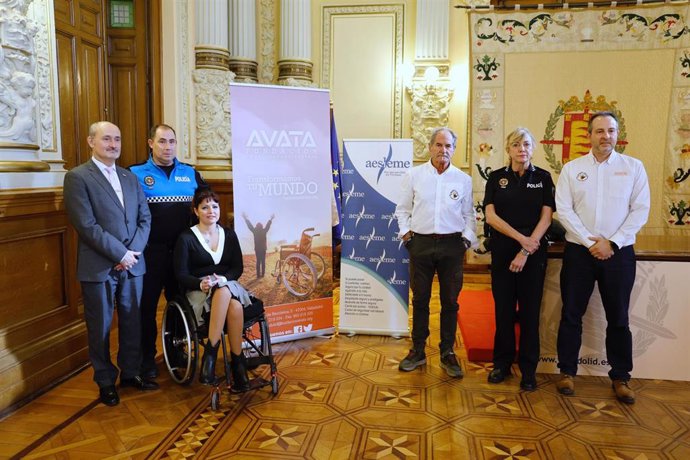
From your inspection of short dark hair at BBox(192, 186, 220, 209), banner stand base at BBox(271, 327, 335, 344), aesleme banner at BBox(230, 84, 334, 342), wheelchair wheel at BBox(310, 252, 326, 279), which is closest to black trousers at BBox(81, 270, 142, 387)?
short dark hair at BBox(192, 186, 220, 209)

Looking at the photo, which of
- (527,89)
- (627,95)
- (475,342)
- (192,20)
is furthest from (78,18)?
(627,95)

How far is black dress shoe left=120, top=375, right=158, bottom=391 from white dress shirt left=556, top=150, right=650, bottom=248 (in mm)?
2593

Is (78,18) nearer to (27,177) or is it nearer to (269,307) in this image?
(27,177)

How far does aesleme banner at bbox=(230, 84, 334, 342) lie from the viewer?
145 inches

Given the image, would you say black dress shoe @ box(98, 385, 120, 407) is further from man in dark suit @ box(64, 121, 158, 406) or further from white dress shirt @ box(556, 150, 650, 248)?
white dress shirt @ box(556, 150, 650, 248)

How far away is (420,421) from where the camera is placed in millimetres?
Answer: 2746

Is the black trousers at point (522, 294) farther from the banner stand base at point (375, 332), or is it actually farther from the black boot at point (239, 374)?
the black boot at point (239, 374)

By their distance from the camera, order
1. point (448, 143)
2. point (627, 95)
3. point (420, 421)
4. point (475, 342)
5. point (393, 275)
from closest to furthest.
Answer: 1. point (420, 421)
2. point (448, 143)
3. point (475, 342)
4. point (393, 275)
5. point (627, 95)

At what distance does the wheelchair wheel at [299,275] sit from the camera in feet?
13.0

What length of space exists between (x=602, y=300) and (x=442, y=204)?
1.07 metres

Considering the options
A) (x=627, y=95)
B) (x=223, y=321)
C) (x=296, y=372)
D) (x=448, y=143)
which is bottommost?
(x=296, y=372)

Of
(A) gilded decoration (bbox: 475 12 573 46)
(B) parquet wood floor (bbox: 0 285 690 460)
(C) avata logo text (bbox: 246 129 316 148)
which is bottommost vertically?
(B) parquet wood floor (bbox: 0 285 690 460)

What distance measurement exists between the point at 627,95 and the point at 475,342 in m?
3.52

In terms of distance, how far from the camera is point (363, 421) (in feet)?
9.01
